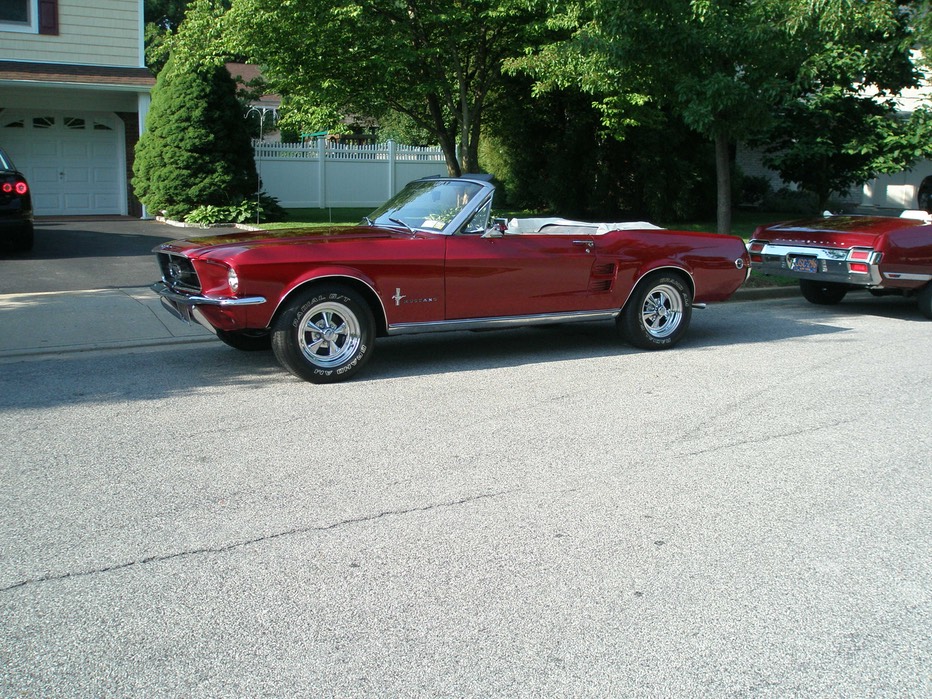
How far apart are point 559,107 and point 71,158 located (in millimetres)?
11260

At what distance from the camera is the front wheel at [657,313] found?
895 cm

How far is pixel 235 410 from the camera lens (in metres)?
6.65

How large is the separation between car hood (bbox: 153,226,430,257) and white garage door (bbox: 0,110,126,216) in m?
14.6

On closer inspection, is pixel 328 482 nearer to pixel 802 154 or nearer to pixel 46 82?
pixel 802 154

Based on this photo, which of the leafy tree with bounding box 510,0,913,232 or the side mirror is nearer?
the side mirror

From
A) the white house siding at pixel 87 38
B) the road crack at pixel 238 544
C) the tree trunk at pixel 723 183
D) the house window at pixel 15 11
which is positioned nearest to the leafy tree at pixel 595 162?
the tree trunk at pixel 723 183

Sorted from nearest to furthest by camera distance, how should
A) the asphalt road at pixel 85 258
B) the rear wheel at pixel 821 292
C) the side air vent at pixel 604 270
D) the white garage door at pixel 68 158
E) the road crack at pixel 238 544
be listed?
the road crack at pixel 238 544
the side air vent at pixel 604 270
the asphalt road at pixel 85 258
the rear wheel at pixel 821 292
the white garage door at pixel 68 158

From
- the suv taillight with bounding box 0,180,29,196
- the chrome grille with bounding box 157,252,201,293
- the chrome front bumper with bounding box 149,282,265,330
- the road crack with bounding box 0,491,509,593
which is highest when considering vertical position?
the suv taillight with bounding box 0,180,29,196

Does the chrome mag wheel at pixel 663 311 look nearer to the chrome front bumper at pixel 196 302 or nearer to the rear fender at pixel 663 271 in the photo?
the rear fender at pixel 663 271

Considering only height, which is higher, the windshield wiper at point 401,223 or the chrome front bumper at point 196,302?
the windshield wiper at point 401,223

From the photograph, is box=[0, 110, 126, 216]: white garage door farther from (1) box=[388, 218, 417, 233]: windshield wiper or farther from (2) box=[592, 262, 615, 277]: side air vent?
(2) box=[592, 262, 615, 277]: side air vent

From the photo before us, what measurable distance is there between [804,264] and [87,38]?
51.6 feet

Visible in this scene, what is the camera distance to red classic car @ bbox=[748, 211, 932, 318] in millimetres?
10641

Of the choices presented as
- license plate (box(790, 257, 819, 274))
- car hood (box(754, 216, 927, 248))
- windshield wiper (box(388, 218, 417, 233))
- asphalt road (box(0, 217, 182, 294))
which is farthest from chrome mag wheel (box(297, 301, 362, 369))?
car hood (box(754, 216, 927, 248))
